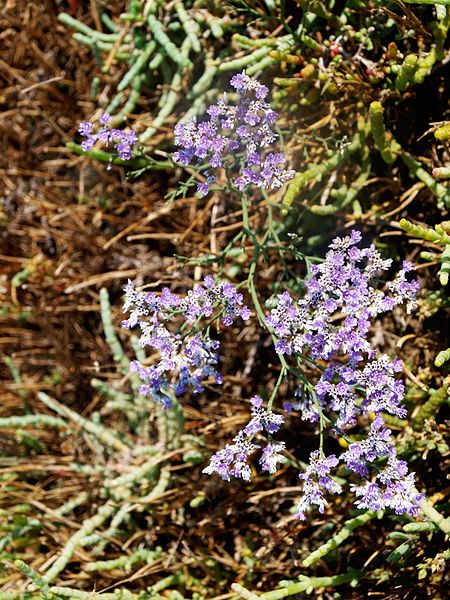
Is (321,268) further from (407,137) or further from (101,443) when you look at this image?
(101,443)

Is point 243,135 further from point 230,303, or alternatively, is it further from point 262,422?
point 262,422

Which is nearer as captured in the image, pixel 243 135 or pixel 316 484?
pixel 316 484

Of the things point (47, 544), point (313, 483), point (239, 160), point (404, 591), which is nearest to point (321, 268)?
point (239, 160)

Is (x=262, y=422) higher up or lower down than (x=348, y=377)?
lower down

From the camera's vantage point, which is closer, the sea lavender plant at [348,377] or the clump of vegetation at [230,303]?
the sea lavender plant at [348,377]

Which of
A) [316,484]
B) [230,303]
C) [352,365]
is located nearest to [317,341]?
[352,365]

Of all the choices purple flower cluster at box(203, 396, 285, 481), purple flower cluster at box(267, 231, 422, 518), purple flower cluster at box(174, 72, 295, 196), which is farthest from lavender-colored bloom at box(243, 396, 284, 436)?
purple flower cluster at box(174, 72, 295, 196)

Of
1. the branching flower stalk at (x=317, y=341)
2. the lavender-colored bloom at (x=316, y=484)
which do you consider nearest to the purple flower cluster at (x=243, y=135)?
the branching flower stalk at (x=317, y=341)

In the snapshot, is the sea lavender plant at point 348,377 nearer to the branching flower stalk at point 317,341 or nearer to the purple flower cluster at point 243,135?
the branching flower stalk at point 317,341
